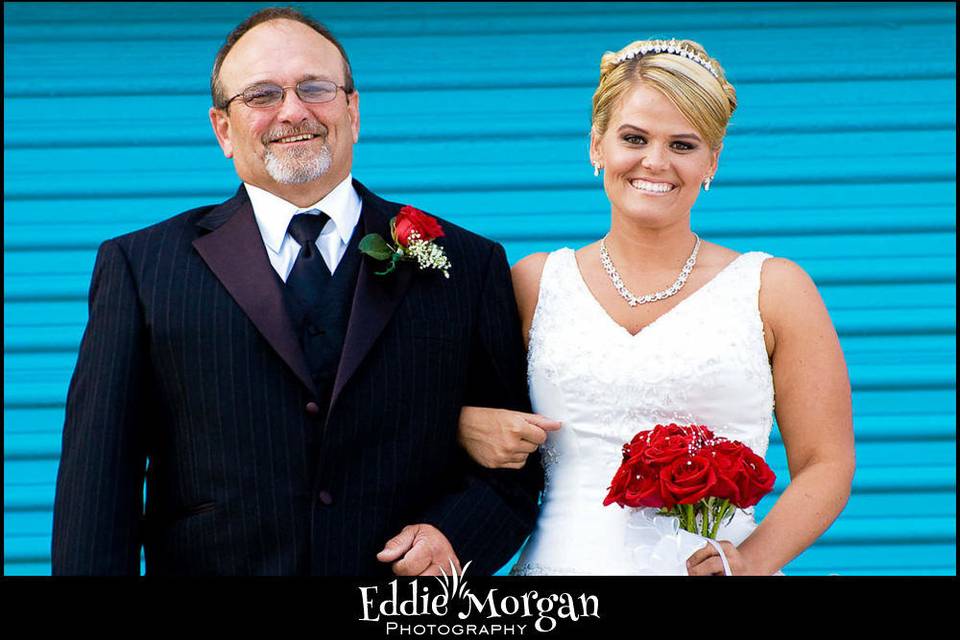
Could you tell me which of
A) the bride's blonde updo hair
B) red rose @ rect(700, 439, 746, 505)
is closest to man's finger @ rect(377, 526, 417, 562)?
red rose @ rect(700, 439, 746, 505)

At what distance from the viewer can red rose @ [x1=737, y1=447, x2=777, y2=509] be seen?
2.68 m

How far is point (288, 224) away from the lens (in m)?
2.86

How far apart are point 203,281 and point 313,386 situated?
0.30 m

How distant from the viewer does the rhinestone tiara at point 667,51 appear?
304cm

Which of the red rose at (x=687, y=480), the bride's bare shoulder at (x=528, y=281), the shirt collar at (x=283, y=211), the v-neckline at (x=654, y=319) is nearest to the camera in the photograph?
the red rose at (x=687, y=480)

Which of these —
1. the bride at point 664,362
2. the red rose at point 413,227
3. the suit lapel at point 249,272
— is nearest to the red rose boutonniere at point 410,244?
the red rose at point 413,227

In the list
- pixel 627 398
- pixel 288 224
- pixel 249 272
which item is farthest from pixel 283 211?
pixel 627 398

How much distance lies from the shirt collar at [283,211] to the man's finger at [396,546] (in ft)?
1.96

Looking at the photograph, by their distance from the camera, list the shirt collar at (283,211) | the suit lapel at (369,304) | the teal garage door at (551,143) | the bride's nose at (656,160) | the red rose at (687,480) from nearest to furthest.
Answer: the red rose at (687,480), the suit lapel at (369,304), the shirt collar at (283,211), the bride's nose at (656,160), the teal garage door at (551,143)

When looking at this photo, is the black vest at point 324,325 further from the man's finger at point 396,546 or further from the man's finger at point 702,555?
the man's finger at point 702,555

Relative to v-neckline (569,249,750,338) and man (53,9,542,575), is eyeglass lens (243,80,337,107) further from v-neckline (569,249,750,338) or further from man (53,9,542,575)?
v-neckline (569,249,750,338)

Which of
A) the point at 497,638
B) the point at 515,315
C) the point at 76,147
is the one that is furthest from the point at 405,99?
the point at 497,638

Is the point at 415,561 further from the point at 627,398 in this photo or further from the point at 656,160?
the point at 656,160

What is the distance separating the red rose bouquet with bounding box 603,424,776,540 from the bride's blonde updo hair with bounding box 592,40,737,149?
2.18 feet
